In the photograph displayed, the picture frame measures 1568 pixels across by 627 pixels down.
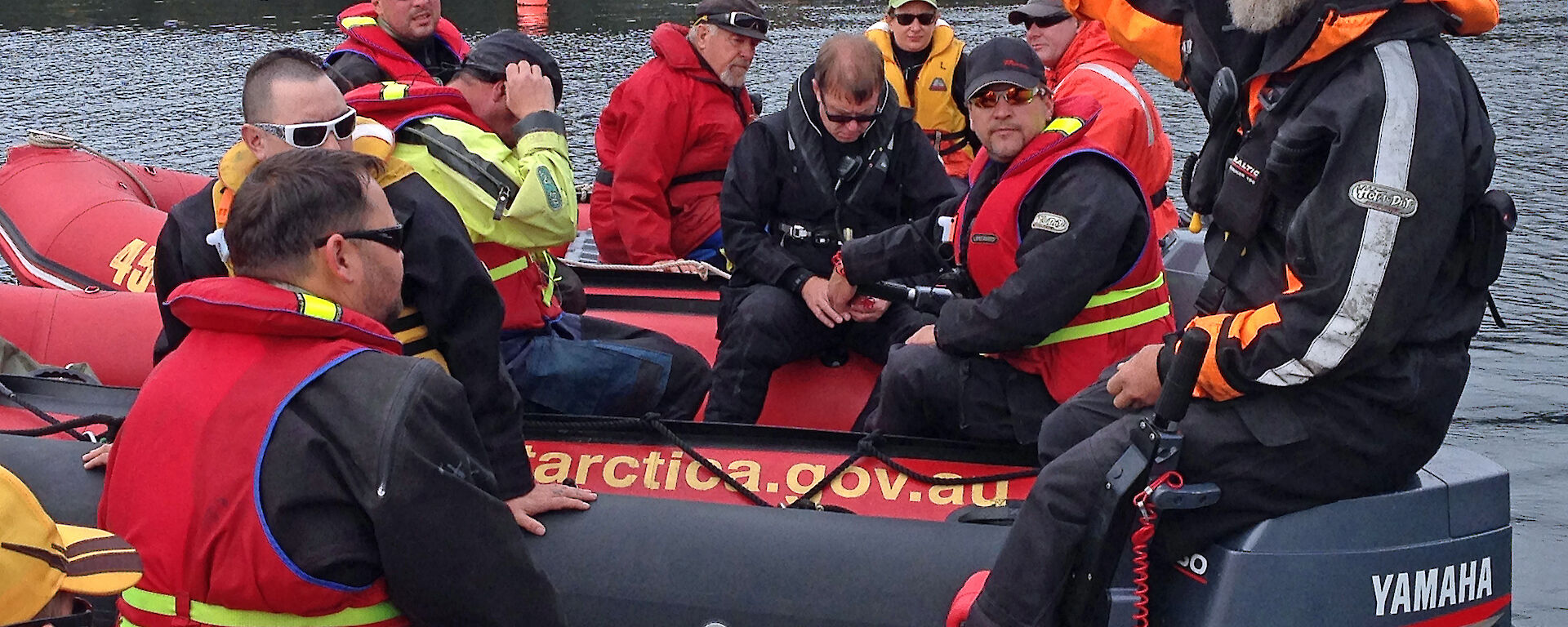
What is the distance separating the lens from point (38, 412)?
3574 millimetres

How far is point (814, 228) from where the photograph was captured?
4.21 m

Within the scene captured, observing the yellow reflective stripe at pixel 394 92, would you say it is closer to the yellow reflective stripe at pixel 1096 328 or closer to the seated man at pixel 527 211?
the seated man at pixel 527 211

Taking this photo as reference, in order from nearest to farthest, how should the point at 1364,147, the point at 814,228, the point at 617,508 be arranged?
the point at 1364,147, the point at 617,508, the point at 814,228

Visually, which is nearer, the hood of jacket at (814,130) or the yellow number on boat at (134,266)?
the hood of jacket at (814,130)

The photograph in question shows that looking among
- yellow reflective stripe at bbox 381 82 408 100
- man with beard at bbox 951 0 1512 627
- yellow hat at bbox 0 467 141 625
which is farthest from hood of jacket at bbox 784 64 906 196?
yellow hat at bbox 0 467 141 625

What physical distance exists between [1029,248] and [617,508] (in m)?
1.09

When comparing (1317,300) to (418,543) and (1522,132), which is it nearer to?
(418,543)

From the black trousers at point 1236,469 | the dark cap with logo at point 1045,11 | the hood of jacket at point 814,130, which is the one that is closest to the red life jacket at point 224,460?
the black trousers at point 1236,469

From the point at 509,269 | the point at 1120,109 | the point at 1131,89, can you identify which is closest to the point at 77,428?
the point at 509,269

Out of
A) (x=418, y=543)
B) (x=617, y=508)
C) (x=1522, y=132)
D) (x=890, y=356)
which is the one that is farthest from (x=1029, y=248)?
(x=1522, y=132)

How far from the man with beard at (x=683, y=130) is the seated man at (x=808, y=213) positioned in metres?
0.95

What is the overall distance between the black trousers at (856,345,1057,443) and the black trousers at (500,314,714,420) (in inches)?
23.9

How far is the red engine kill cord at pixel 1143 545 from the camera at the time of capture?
2.34 metres

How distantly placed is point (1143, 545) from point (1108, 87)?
2607mm
